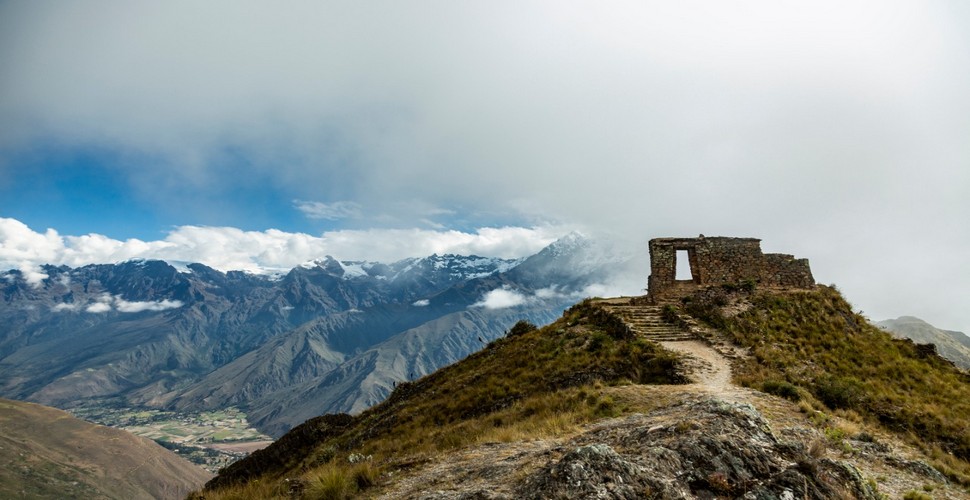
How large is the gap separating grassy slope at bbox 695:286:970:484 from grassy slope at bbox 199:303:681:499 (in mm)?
5390

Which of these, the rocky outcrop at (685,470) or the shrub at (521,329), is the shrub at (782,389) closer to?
the rocky outcrop at (685,470)

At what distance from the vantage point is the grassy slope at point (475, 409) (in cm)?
1455

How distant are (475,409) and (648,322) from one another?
13.2 m

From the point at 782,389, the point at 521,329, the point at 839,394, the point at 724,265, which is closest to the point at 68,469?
the point at 521,329

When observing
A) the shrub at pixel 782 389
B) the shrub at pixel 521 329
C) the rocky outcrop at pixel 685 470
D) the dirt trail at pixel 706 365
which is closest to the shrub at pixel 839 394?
the shrub at pixel 782 389

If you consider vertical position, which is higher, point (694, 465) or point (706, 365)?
point (706, 365)

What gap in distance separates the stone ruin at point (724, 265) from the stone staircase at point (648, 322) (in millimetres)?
3130

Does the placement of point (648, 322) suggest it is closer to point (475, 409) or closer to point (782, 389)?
point (782, 389)

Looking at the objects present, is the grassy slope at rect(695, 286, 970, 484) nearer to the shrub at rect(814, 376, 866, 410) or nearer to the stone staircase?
the shrub at rect(814, 376, 866, 410)

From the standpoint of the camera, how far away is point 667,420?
10359mm

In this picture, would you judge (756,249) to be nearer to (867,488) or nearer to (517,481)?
(867,488)

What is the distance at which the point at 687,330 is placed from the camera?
26609mm

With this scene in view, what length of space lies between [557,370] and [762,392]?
29.8 feet

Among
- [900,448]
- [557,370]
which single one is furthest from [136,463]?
[900,448]
